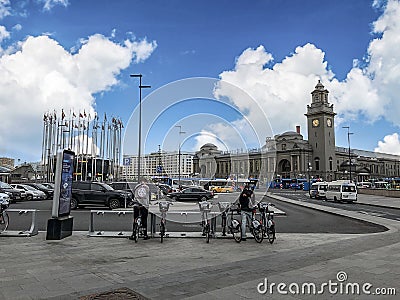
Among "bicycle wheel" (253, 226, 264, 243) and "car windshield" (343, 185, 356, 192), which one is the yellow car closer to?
"bicycle wheel" (253, 226, 264, 243)

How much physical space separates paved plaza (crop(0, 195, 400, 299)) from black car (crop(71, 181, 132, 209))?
11.7 metres

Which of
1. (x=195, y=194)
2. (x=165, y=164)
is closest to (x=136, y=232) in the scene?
(x=165, y=164)

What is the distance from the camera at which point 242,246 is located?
10070 mm

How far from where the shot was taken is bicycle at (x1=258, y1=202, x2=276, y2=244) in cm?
1058

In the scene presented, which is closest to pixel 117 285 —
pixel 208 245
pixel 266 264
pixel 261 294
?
pixel 261 294

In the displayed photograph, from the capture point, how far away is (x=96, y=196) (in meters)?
22.8

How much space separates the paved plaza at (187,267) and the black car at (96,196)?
11.7m

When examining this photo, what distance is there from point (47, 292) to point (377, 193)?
52193mm

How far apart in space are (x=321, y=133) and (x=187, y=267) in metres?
123

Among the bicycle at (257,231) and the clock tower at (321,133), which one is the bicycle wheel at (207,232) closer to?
the bicycle at (257,231)

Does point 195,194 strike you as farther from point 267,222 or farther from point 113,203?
point 267,222

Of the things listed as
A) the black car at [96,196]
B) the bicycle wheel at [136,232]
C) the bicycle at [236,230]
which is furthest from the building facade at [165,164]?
the black car at [96,196]

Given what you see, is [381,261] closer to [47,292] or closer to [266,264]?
[266,264]

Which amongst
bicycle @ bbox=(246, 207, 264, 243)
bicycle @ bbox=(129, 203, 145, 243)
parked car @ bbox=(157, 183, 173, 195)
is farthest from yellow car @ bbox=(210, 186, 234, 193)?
bicycle @ bbox=(129, 203, 145, 243)
